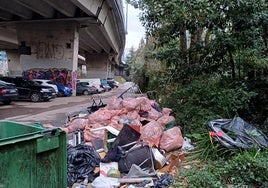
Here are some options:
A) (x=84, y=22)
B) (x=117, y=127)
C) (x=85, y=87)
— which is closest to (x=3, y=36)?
(x=85, y=87)

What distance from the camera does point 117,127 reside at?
7965 mm

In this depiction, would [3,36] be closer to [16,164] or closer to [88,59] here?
[88,59]

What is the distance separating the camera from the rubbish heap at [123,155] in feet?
18.2

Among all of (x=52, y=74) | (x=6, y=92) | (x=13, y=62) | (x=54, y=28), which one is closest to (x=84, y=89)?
(x=52, y=74)

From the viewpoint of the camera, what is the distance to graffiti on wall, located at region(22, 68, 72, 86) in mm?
29078

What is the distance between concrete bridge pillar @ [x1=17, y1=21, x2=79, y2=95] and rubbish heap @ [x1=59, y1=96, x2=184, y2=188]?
69.1 ft

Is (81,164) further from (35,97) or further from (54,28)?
(54,28)

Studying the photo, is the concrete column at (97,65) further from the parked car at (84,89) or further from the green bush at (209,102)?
the green bush at (209,102)

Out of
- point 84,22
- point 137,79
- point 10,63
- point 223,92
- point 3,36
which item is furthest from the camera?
point 10,63

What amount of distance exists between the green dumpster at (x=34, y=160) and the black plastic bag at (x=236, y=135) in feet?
11.7

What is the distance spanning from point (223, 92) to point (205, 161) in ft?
9.46

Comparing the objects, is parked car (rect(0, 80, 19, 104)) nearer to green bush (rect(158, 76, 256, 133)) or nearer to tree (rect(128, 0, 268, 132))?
tree (rect(128, 0, 268, 132))

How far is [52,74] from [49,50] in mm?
2098

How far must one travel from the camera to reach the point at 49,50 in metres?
28.9
